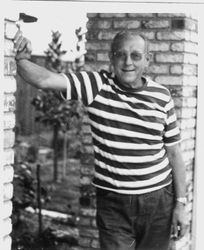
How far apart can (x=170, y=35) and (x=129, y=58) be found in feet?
2.34

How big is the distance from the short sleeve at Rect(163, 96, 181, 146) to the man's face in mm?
234

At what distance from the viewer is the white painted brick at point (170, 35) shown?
3012mm

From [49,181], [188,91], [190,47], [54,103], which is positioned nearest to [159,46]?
[190,47]

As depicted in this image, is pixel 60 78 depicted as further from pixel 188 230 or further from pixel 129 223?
pixel 188 230

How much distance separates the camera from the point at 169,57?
3.04m

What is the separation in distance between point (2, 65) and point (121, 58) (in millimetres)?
550

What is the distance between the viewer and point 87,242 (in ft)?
10.8

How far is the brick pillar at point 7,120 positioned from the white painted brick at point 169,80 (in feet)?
3.33

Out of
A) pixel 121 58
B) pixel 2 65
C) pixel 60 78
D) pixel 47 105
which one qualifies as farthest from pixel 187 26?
pixel 47 105

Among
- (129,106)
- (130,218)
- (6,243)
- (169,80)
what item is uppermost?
(169,80)

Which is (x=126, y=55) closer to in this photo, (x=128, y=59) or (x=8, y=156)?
(x=128, y=59)

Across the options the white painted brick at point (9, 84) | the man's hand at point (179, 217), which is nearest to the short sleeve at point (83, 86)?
the white painted brick at point (9, 84)

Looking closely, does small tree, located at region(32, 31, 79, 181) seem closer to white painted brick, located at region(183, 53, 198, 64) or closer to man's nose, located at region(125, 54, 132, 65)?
white painted brick, located at region(183, 53, 198, 64)

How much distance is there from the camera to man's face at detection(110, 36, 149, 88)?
2.41m
